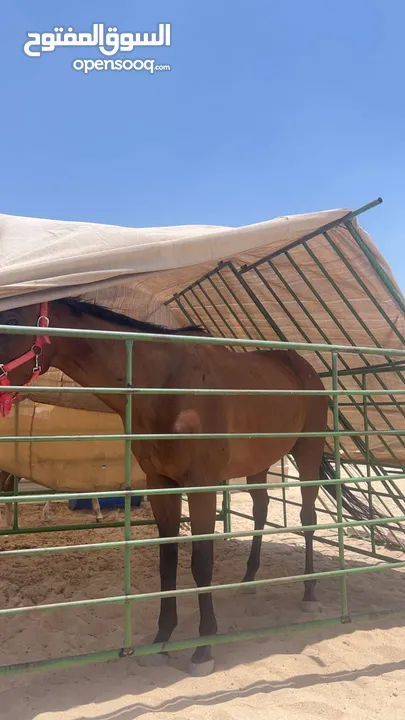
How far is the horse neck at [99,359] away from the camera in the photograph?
2.90 m

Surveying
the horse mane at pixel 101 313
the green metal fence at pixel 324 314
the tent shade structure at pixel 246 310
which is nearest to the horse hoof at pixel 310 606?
the tent shade structure at pixel 246 310

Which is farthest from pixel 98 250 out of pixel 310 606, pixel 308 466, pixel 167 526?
pixel 310 606

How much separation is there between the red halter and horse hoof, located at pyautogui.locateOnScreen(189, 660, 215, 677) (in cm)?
166

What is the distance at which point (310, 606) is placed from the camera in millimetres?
3723

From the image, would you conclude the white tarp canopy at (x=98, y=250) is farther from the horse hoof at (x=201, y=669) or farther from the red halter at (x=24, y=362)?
the horse hoof at (x=201, y=669)

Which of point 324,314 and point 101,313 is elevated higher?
point 324,314

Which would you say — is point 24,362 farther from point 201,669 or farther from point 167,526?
point 201,669

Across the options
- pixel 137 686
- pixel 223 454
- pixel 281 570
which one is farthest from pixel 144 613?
pixel 281 570

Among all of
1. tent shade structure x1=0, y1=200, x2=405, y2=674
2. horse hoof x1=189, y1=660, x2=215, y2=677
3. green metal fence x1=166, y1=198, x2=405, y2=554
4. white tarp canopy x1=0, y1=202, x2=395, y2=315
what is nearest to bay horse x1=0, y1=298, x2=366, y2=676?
horse hoof x1=189, y1=660, x2=215, y2=677

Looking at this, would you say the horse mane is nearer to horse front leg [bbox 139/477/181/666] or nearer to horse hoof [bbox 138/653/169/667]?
horse front leg [bbox 139/477/181/666]

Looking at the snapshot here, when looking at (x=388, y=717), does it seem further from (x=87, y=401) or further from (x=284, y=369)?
(x=87, y=401)

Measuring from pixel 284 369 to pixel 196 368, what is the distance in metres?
1.20

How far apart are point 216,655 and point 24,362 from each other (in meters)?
1.98

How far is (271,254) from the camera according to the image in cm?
402
